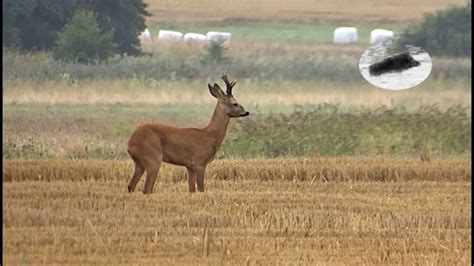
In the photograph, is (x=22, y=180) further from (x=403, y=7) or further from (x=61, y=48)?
(x=403, y=7)

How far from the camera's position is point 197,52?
25625mm

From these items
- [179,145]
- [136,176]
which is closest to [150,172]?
[136,176]

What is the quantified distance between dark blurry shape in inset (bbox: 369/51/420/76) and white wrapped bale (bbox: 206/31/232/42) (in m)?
2.46

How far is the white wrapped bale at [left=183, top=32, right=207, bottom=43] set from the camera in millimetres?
25828

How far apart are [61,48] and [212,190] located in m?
8.37

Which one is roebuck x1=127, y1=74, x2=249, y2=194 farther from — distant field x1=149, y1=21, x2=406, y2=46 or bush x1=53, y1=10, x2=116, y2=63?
distant field x1=149, y1=21, x2=406, y2=46

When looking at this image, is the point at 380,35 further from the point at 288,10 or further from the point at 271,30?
the point at 271,30

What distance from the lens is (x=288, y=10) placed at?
83.5ft

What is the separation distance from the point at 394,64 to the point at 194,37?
10.6 feet

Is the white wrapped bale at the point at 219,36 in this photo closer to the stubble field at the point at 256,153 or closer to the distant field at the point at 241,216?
the stubble field at the point at 256,153

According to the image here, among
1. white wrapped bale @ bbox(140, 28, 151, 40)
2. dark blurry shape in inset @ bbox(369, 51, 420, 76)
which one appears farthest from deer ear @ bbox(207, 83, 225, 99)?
white wrapped bale @ bbox(140, 28, 151, 40)

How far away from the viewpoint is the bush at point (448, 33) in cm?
2377

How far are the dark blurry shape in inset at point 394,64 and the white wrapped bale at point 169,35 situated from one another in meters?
3.21

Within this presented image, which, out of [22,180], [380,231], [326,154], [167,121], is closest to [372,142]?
[326,154]
